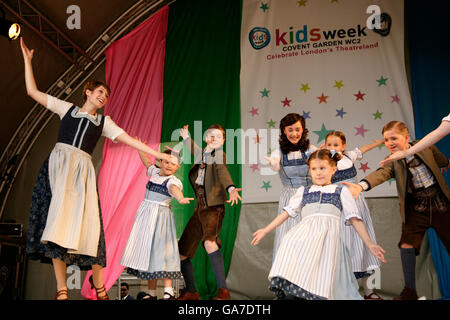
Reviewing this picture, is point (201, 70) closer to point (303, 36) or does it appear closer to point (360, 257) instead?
point (303, 36)

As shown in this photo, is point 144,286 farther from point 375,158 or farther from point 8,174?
point 375,158

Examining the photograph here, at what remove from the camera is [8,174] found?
6.85 metres

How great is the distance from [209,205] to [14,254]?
133 inches

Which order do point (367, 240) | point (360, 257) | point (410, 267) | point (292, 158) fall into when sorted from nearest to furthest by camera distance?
1. point (367, 240)
2. point (410, 267)
3. point (360, 257)
4. point (292, 158)

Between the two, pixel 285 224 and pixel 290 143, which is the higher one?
pixel 290 143

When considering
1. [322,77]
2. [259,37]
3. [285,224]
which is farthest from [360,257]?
[259,37]

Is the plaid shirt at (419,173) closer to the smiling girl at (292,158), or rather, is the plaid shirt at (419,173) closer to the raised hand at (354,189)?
the raised hand at (354,189)

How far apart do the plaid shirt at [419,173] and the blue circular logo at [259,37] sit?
3116 millimetres

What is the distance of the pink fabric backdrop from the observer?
18.9ft

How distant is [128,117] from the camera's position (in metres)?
6.30

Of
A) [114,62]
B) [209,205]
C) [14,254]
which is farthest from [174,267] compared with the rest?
[114,62]

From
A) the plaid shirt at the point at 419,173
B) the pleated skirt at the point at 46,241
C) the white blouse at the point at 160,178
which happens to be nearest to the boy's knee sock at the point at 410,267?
the plaid shirt at the point at 419,173

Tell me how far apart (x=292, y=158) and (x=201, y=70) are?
2.82 metres

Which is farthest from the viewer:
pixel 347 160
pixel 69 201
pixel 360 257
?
pixel 347 160
